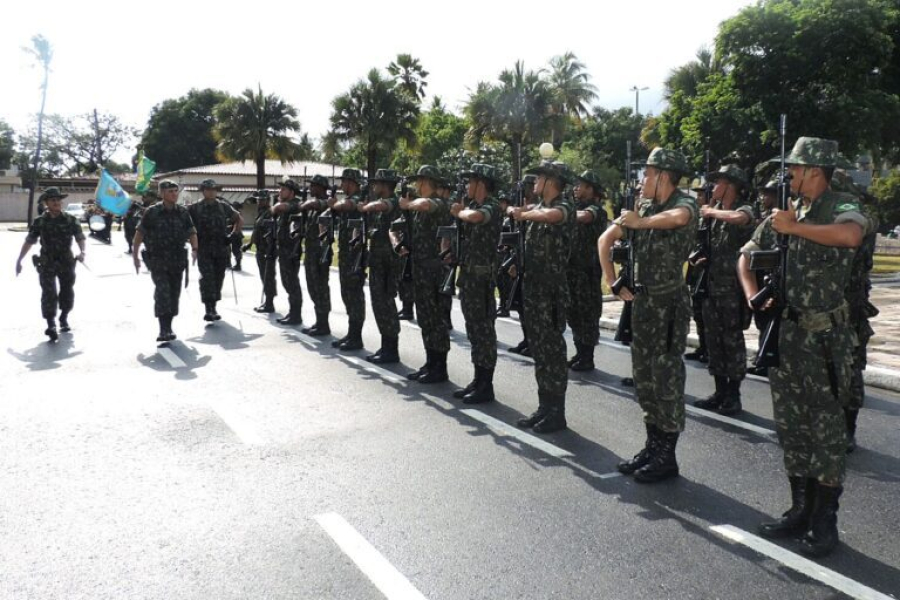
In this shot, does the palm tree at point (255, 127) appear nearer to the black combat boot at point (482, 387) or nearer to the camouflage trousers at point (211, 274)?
the camouflage trousers at point (211, 274)

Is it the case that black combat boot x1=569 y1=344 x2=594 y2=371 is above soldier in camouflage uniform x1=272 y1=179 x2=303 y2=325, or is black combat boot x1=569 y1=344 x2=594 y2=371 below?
below

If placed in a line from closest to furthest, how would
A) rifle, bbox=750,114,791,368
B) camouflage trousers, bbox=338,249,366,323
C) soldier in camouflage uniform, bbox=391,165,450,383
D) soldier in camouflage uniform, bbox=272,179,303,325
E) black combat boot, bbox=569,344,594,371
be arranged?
rifle, bbox=750,114,791,368, soldier in camouflage uniform, bbox=391,165,450,383, black combat boot, bbox=569,344,594,371, camouflage trousers, bbox=338,249,366,323, soldier in camouflage uniform, bbox=272,179,303,325

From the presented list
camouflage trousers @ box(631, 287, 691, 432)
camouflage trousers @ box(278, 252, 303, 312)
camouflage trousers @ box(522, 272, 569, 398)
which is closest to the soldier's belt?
camouflage trousers @ box(631, 287, 691, 432)

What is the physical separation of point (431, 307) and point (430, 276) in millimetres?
316

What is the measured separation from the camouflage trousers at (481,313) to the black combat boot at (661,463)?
7.28 ft

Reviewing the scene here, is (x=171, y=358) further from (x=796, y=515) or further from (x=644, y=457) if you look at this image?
(x=796, y=515)

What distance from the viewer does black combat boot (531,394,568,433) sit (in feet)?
20.0

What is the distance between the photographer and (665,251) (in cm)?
489

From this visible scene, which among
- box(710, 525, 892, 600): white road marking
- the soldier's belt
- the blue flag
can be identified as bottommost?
box(710, 525, 892, 600): white road marking

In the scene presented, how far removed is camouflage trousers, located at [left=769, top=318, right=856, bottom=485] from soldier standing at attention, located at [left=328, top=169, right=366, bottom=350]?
19.4 ft

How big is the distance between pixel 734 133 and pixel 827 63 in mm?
3130

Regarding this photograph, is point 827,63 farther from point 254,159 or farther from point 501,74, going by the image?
point 254,159

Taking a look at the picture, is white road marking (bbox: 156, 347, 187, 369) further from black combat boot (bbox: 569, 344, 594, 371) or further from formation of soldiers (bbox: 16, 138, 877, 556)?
black combat boot (bbox: 569, 344, 594, 371)

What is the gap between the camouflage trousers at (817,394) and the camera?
3957mm
